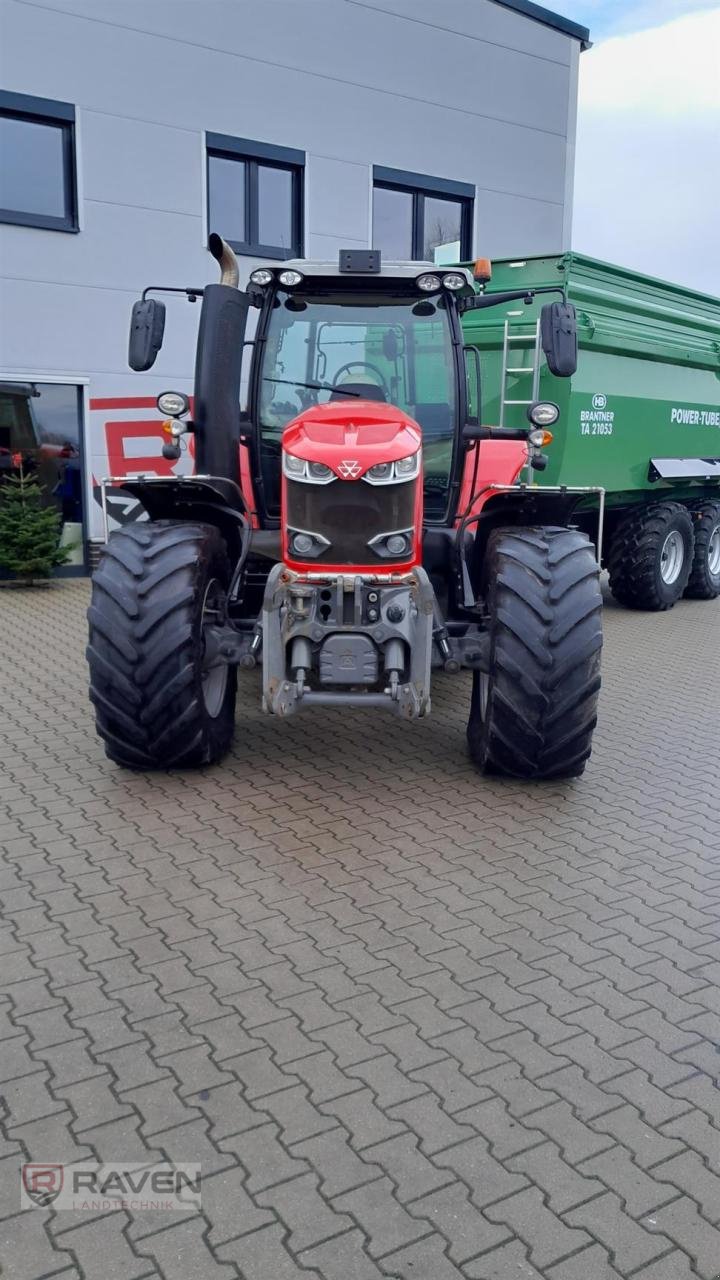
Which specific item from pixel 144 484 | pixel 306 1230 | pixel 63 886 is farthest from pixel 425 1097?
pixel 144 484

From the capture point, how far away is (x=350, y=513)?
4988mm

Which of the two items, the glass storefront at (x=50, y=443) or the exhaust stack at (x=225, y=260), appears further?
the glass storefront at (x=50, y=443)

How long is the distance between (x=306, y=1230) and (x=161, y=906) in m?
1.73

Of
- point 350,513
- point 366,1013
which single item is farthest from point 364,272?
point 366,1013

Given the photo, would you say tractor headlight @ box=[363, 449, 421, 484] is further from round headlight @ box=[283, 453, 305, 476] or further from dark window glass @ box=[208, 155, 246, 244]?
dark window glass @ box=[208, 155, 246, 244]

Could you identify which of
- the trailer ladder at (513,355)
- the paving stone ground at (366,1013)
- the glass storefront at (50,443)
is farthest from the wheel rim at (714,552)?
the glass storefront at (50,443)

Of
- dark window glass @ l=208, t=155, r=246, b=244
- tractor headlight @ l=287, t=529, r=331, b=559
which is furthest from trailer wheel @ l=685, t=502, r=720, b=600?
tractor headlight @ l=287, t=529, r=331, b=559

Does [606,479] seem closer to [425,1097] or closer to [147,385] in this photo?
[147,385]

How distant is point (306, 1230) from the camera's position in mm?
2395

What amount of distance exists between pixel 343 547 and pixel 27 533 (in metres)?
6.85

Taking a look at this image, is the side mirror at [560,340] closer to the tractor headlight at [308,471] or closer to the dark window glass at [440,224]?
the tractor headlight at [308,471]

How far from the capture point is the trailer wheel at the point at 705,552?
12.0m

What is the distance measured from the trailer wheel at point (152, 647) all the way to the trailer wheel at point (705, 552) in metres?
8.15

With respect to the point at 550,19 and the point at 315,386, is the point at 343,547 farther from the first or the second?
the point at 550,19
